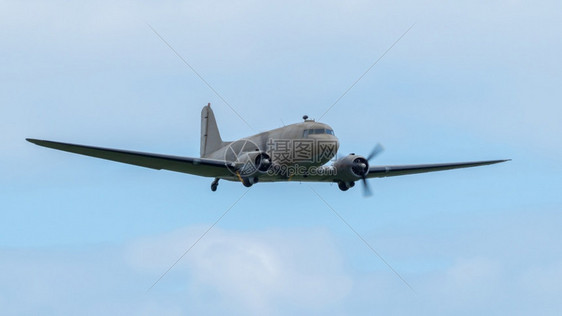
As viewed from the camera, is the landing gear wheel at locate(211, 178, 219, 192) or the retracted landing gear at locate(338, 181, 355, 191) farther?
the landing gear wheel at locate(211, 178, 219, 192)

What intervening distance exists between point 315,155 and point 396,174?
306 inches

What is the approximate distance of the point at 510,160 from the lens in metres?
39.5

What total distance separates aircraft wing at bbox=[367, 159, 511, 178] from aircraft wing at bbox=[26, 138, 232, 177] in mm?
7781

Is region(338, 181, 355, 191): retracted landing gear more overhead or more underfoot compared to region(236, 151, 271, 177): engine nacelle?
more underfoot

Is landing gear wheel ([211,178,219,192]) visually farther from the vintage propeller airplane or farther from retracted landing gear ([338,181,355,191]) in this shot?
retracted landing gear ([338,181,355,191])

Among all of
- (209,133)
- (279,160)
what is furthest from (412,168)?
(209,133)

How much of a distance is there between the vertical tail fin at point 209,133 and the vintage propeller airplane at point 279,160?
6971mm

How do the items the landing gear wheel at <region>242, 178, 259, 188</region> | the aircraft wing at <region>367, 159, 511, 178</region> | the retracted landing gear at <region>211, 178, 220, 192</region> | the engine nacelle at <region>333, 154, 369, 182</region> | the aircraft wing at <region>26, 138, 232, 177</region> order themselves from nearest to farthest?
the aircraft wing at <region>26, 138, 232, 177</region> → the landing gear wheel at <region>242, 178, 259, 188</region> → the engine nacelle at <region>333, 154, 369, 182</region> → the aircraft wing at <region>367, 159, 511, 178</region> → the retracted landing gear at <region>211, 178, 220, 192</region>

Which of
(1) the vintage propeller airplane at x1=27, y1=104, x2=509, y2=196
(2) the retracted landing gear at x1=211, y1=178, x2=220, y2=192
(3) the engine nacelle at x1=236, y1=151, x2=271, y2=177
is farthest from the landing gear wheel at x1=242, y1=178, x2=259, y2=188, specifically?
(2) the retracted landing gear at x1=211, y1=178, x2=220, y2=192

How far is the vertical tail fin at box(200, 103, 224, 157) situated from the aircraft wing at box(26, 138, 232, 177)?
718 centimetres

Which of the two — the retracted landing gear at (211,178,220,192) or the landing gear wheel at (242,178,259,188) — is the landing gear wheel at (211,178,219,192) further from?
the landing gear wheel at (242,178,259,188)

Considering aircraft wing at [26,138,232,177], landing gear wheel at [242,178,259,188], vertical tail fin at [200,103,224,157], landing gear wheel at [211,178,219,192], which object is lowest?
landing gear wheel at [211,178,219,192]

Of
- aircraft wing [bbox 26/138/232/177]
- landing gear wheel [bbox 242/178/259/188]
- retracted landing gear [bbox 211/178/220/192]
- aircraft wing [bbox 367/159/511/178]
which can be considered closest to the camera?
aircraft wing [bbox 26/138/232/177]

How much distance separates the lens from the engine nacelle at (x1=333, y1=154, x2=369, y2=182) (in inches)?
1430
